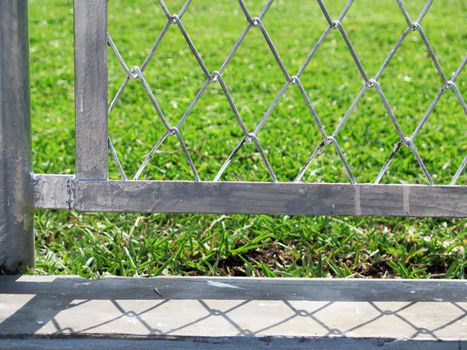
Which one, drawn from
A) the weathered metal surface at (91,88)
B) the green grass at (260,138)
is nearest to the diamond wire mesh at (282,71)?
the weathered metal surface at (91,88)

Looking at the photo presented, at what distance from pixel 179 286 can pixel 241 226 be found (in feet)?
2.10

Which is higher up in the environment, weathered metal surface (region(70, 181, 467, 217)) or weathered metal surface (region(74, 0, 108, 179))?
weathered metal surface (region(74, 0, 108, 179))

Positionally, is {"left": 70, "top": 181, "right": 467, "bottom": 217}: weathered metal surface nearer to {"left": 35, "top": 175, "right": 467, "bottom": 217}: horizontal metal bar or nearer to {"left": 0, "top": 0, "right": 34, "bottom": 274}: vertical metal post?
{"left": 35, "top": 175, "right": 467, "bottom": 217}: horizontal metal bar

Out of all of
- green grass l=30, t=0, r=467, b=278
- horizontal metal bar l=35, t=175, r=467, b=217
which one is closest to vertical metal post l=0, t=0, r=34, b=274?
horizontal metal bar l=35, t=175, r=467, b=217

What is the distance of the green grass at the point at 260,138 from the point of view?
252 cm

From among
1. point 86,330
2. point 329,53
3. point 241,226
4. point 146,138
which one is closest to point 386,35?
point 329,53

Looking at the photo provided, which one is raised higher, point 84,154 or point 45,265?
point 84,154

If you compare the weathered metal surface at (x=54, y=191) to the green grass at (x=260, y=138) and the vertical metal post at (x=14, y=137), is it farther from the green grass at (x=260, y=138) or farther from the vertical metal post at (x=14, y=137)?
the green grass at (x=260, y=138)

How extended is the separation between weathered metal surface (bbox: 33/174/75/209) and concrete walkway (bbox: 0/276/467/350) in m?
0.20

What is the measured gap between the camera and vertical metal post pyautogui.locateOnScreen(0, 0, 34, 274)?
1.99 m

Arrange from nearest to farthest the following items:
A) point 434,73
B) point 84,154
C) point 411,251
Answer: point 84,154 → point 411,251 → point 434,73

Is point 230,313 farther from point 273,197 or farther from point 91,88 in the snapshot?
point 91,88

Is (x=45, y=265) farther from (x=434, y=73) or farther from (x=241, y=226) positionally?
(x=434, y=73)

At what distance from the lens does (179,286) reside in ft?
6.98
